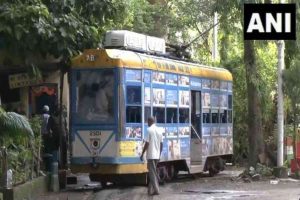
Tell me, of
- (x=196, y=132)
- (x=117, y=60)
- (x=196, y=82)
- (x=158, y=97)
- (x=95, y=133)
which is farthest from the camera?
(x=196, y=132)

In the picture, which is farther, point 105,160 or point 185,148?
point 185,148

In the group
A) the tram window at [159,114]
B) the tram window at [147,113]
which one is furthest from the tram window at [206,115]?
the tram window at [147,113]

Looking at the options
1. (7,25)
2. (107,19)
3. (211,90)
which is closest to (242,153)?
(211,90)

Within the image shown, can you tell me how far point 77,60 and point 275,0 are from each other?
7.66 m

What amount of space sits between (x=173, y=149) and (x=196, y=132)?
1913mm

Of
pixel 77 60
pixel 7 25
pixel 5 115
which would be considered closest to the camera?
pixel 5 115

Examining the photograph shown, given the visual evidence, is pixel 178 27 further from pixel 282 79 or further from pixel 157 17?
pixel 282 79

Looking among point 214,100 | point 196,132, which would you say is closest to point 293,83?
point 214,100

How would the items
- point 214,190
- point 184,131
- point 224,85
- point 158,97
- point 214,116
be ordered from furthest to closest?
point 224,85 → point 214,116 → point 184,131 → point 158,97 → point 214,190

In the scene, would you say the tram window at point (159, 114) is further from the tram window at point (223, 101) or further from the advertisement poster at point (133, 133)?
the tram window at point (223, 101)

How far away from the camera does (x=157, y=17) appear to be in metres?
30.7

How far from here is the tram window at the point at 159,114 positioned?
54.6 ft

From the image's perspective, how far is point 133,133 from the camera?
15.8m

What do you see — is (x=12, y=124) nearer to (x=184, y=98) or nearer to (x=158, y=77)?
(x=158, y=77)
